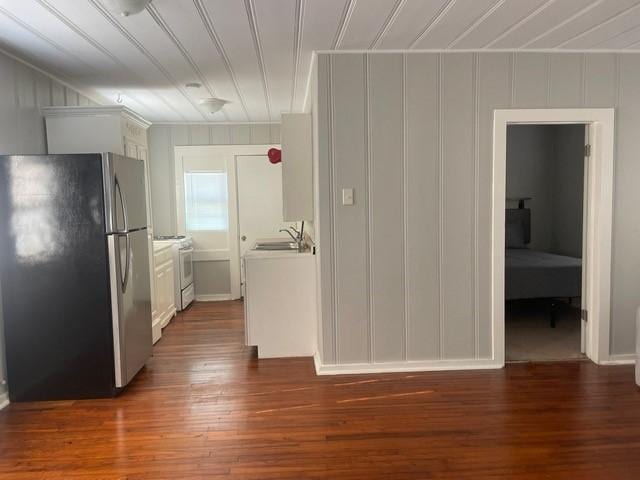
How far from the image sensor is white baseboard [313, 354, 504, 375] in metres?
3.52

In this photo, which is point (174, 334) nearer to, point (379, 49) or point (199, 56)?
point (199, 56)

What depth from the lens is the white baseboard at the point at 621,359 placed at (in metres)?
3.63

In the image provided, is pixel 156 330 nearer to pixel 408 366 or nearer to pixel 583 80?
pixel 408 366

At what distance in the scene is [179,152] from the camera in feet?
20.8

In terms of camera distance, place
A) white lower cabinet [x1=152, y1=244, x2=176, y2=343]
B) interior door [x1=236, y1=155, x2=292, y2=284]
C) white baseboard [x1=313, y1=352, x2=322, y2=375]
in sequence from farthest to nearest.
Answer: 1. interior door [x1=236, y1=155, x2=292, y2=284]
2. white lower cabinet [x1=152, y1=244, x2=176, y2=343]
3. white baseboard [x1=313, y1=352, x2=322, y2=375]

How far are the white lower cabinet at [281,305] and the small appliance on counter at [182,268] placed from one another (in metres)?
2.13

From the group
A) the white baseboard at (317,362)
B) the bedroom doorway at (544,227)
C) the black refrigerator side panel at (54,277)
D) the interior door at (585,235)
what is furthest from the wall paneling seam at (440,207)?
the black refrigerator side panel at (54,277)

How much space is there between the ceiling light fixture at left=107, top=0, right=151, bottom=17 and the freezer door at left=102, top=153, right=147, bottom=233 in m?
1.07

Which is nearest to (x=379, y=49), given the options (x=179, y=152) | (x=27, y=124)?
(x=27, y=124)

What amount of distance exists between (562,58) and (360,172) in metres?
1.72

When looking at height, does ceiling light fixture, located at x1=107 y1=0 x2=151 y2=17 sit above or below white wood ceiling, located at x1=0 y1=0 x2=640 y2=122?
below

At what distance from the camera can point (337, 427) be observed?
2.71 meters

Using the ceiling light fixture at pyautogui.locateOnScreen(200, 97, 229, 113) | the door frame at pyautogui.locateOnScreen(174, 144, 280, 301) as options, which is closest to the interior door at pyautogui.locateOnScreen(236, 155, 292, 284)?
the door frame at pyautogui.locateOnScreen(174, 144, 280, 301)

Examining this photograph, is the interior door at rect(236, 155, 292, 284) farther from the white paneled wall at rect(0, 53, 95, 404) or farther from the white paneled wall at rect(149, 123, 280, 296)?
the white paneled wall at rect(0, 53, 95, 404)
